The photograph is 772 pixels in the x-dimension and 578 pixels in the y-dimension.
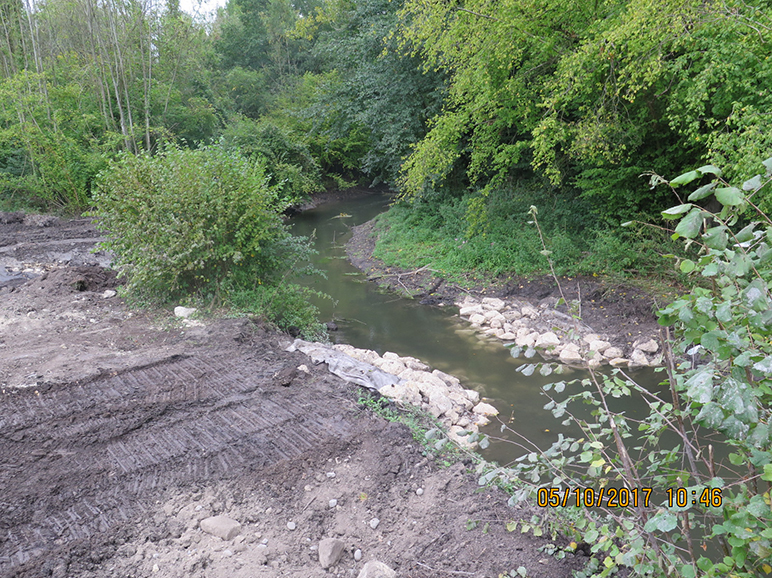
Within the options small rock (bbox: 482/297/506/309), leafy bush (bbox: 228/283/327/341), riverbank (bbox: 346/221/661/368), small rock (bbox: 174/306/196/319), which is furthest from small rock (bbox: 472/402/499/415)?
small rock (bbox: 174/306/196/319)

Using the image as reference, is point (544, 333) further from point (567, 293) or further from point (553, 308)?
point (567, 293)

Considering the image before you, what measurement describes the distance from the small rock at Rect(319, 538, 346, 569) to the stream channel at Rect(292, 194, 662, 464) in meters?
2.35

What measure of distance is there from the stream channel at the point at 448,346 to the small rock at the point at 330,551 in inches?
92.4

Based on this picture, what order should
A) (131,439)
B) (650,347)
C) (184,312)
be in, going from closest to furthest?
(131,439) → (184,312) → (650,347)

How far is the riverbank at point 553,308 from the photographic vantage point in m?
7.54

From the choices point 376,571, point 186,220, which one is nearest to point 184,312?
point 186,220

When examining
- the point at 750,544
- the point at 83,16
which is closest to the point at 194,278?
the point at 750,544

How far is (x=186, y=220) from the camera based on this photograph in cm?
725

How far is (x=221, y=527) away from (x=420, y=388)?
3.25 meters

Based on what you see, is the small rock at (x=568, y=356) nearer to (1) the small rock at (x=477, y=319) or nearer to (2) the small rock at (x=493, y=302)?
(1) the small rock at (x=477, y=319)

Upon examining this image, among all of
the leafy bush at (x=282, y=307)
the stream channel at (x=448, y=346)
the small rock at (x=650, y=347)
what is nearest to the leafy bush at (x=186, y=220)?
the leafy bush at (x=282, y=307)

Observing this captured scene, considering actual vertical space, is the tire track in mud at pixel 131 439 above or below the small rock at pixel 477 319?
above

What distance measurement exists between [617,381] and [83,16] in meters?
19.8

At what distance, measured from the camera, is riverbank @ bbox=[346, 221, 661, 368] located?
7.54 m
